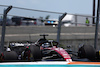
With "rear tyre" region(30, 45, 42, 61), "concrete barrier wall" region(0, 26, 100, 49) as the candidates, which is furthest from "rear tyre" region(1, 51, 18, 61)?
"concrete barrier wall" region(0, 26, 100, 49)

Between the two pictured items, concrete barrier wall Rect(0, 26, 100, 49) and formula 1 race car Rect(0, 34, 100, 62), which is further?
concrete barrier wall Rect(0, 26, 100, 49)

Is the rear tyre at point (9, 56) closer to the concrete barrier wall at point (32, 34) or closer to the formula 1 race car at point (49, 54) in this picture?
the formula 1 race car at point (49, 54)

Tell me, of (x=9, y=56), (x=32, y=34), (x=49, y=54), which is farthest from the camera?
(x=32, y=34)

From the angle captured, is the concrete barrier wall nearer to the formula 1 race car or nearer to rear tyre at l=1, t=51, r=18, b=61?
the formula 1 race car

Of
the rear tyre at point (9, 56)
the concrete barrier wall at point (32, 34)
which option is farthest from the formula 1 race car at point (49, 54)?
the concrete barrier wall at point (32, 34)

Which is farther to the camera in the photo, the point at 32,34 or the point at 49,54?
the point at 32,34

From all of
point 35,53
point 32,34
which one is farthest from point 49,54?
point 32,34

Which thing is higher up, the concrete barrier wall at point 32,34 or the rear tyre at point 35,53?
the concrete barrier wall at point 32,34

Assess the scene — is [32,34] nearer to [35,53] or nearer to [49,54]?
[49,54]

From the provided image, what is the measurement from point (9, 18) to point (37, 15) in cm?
74

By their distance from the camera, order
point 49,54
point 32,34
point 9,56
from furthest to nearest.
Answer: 1. point 32,34
2. point 49,54
3. point 9,56

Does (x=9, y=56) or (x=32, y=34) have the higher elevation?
(x=32, y=34)

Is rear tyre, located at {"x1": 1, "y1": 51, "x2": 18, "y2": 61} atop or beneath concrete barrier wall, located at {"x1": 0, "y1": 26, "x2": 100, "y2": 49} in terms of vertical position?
beneath

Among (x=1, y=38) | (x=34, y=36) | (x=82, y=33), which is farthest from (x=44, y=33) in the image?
(x=82, y=33)
